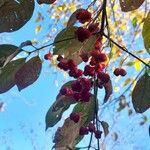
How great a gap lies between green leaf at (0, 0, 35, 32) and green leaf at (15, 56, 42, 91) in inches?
2.7

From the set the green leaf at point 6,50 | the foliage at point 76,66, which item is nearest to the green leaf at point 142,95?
the foliage at point 76,66

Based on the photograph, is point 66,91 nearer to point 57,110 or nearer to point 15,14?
point 57,110

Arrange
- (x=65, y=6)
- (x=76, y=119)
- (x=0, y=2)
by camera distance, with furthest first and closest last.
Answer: (x=65, y=6) → (x=76, y=119) → (x=0, y=2)

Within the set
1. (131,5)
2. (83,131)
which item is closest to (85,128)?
(83,131)

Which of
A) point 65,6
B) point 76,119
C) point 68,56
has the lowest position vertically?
point 76,119

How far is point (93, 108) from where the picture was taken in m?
0.90

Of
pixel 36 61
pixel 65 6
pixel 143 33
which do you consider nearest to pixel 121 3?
pixel 143 33

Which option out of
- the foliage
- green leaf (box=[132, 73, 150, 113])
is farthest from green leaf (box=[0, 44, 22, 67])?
green leaf (box=[132, 73, 150, 113])

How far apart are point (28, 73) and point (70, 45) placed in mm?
94

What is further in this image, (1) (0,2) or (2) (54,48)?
(2) (54,48)

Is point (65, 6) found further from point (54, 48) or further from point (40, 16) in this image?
point (54, 48)

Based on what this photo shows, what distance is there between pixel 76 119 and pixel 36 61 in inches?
5.0

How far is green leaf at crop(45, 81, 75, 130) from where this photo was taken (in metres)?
0.89

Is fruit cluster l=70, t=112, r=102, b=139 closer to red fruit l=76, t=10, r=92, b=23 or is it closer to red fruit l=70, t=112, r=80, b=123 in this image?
red fruit l=70, t=112, r=80, b=123
